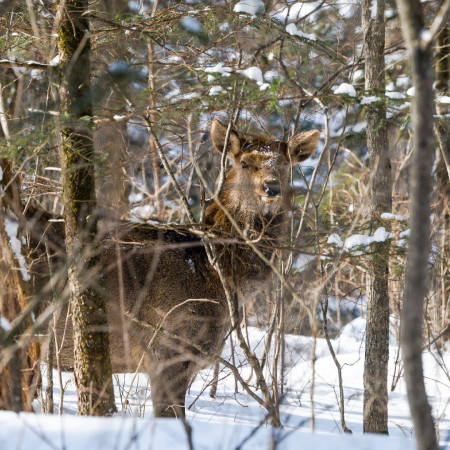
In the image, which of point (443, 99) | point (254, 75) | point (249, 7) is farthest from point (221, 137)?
point (443, 99)

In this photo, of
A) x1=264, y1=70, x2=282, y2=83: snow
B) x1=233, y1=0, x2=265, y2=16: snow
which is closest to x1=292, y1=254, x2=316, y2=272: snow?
x1=264, y1=70, x2=282, y2=83: snow

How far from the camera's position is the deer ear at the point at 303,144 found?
19.4ft

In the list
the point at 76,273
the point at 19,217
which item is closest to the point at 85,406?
the point at 76,273

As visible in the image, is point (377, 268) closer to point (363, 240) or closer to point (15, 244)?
point (363, 240)

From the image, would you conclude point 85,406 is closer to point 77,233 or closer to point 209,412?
point 77,233

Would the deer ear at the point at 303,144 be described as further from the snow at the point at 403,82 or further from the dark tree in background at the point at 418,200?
the snow at the point at 403,82

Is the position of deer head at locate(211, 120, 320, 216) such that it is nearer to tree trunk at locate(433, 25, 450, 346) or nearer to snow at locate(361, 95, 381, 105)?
snow at locate(361, 95, 381, 105)

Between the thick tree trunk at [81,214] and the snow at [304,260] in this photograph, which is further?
the snow at [304,260]

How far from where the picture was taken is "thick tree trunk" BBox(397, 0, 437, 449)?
6.89ft

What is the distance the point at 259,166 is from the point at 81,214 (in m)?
2.29

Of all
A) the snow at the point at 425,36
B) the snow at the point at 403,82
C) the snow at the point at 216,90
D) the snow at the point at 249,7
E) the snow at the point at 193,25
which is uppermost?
the snow at the point at 403,82

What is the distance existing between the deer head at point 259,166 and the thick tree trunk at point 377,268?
0.81 metres

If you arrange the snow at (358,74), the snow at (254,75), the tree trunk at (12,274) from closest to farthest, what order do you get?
the snow at (254,75), the tree trunk at (12,274), the snow at (358,74)

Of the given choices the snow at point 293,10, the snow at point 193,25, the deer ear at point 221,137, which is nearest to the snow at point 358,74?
the snow at point 293,10
